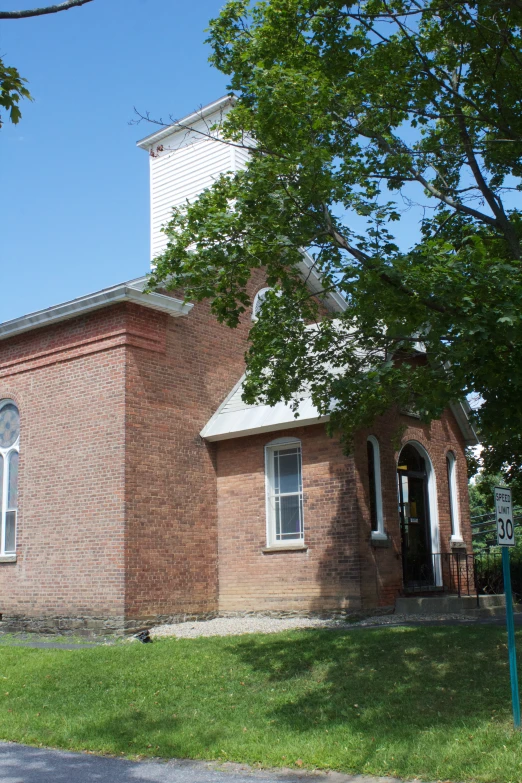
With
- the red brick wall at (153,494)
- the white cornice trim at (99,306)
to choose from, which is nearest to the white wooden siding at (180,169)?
the white cornice trim at (99,306)

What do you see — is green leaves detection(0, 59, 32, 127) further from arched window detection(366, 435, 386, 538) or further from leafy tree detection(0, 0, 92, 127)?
arched window detection(366, 435, 386, 538)

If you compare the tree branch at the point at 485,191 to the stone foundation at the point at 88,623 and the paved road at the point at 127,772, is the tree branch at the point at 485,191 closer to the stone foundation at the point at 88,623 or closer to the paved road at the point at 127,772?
the paved road at the point at 127,772

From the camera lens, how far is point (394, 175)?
1220 cm

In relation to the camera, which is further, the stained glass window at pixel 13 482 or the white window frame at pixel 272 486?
the stained glass window at pixel 13 482

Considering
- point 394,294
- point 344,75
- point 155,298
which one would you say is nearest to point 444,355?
point 394,294

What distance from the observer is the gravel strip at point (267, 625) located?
14.4 metres

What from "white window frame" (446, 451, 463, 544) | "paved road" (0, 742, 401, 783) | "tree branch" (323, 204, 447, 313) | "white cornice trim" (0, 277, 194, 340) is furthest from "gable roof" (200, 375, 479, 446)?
"paved road" (0, 742, 401, 783)

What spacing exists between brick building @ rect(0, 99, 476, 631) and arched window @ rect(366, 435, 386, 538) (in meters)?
0.03

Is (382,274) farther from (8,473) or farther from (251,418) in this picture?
(8,473)

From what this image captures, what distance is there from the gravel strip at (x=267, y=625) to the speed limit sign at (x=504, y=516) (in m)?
6.54

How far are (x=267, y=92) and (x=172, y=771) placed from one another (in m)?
7.87

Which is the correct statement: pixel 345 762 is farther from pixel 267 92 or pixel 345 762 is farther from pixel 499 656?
pixel 267 92

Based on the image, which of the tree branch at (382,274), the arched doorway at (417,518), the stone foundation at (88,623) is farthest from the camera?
the arched doorway at (417,518)

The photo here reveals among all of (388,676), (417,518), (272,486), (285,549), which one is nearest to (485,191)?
(388,676)
